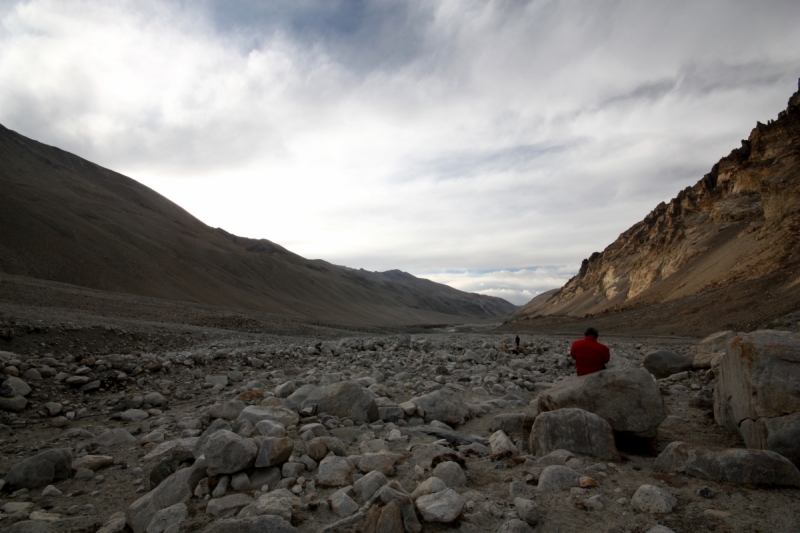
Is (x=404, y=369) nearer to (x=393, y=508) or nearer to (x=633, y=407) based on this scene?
(x=633, y=407)

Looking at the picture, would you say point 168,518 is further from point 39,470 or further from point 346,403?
point 346,403

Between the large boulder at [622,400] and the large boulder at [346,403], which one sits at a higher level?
the large boulder at [622,400]

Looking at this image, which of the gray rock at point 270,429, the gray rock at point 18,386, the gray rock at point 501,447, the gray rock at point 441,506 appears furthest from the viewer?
the gray rock at point 18,386

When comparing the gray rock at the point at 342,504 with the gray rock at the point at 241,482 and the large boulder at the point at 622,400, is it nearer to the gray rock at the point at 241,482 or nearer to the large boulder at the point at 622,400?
the gray rock at the point at 241,482

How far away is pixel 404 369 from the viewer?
9.98m

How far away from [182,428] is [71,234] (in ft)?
159

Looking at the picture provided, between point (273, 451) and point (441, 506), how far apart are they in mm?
1634

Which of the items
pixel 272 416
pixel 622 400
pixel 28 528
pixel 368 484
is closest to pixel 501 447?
pixel 622 400

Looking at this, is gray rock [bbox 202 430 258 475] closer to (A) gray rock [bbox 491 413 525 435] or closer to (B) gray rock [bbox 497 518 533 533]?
(B) gray rock [bbox 497 518 533 533]

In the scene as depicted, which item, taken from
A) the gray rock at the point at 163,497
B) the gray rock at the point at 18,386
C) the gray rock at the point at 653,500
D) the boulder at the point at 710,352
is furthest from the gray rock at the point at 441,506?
the gray rock at the point at 18,386

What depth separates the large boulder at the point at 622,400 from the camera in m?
4.36

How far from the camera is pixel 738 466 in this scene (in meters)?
3.36

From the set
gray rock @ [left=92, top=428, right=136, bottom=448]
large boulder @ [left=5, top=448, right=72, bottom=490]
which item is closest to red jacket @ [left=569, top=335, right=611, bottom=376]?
gray rock @ [left=92, top=428, right=136, bottom=448]

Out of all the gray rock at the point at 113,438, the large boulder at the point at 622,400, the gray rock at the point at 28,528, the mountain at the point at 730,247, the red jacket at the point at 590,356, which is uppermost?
the mountain at the point at 730,247
